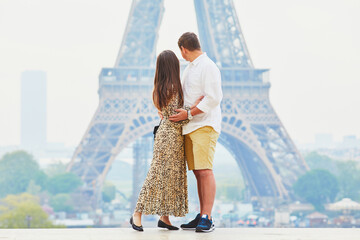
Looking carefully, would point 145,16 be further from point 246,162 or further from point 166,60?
point 166,60

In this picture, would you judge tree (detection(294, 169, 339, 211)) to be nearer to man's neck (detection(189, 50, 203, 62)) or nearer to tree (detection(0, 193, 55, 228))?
tree (detection(0, 193, 55, 228))

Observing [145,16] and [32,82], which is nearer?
[145,16]

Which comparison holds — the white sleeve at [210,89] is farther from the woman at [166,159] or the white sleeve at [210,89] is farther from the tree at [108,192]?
the tree at [108,192]

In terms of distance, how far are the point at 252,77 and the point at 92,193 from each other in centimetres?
833

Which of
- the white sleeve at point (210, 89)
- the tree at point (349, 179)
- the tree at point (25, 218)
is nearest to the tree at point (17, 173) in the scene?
the tree at point (25, 218)

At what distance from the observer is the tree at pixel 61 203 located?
2639cm

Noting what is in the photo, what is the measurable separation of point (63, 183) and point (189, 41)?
2392 cm

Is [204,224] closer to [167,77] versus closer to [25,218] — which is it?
[167,77]

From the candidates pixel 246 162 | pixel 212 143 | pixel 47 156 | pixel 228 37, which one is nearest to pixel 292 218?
pixel 246 162

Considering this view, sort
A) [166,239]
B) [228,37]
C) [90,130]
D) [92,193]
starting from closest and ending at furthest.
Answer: [166,239], [90,130], [228,37], [92,193]

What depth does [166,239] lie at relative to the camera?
2705mm

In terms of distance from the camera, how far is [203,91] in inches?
122

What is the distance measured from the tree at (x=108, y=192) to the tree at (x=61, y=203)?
1.56 meters

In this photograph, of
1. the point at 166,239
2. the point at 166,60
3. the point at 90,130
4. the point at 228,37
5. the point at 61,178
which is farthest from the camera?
the point at 61,178
